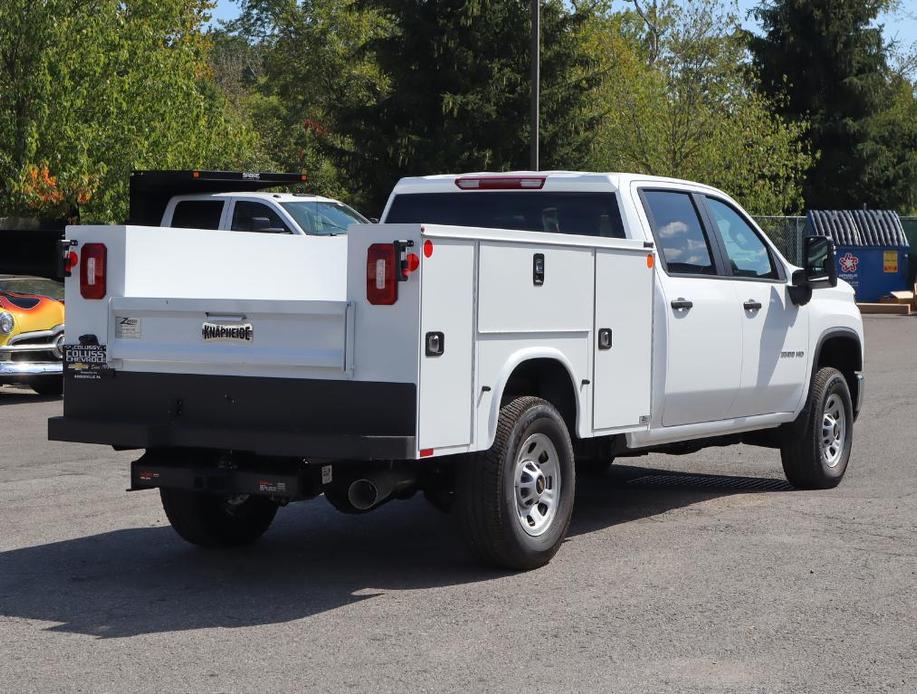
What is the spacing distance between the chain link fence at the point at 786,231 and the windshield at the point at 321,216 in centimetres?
2496

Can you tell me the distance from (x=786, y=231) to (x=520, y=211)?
3423 centimetres

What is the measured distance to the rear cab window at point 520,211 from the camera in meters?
8.45

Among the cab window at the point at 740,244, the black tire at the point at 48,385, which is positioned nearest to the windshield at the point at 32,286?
the black tire at the point at 48,385

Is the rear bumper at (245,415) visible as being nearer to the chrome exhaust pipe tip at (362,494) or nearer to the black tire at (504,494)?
the chrome exhaust pipe tip at (362,494)

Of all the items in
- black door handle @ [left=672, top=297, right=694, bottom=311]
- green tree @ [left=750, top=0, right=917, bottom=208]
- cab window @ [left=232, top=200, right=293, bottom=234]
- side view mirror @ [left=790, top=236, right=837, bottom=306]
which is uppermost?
green tree @ [left=750, top=0, right=917, bottom=208]

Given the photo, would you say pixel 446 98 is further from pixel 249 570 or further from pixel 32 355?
pixel 249 570

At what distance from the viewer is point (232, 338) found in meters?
6.76

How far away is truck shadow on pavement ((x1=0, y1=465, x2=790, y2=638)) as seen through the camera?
6496mm

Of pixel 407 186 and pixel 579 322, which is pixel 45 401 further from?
pixel 579 322

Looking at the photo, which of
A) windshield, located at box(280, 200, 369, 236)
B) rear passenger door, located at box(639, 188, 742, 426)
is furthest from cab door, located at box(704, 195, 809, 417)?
windshield, located at box(280, 200, 369, 236)

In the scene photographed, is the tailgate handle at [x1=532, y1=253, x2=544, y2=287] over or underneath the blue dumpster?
underneath

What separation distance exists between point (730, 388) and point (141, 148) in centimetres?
1899

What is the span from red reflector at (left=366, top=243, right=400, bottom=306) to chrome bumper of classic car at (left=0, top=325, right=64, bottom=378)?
34.1 ft

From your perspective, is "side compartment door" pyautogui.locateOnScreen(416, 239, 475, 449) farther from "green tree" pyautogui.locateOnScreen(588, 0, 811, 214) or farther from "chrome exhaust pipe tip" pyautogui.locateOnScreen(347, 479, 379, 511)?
"green tree" pyautogui.locateOnScreen(588, 0, 811, 214)
